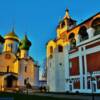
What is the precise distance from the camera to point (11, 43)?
56406mm

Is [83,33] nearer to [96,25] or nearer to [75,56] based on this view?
[96,25]

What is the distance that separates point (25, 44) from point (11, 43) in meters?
3.37

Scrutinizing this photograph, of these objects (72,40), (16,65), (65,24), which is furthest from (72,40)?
(16,65)

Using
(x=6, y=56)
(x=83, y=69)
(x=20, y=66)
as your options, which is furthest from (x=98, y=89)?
(x=6, y=56)

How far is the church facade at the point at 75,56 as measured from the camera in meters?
37.9

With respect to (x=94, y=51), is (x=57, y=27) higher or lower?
higher

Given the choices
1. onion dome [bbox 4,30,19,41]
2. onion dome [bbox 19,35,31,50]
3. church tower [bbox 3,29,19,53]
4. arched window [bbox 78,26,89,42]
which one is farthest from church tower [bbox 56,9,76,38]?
church tower [bbox 3,29,19,53]

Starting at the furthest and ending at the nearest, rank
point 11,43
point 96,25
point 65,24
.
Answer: point 11,43, point 65,24, point 96,25

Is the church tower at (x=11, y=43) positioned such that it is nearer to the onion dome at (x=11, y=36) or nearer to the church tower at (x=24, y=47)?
the onion dome at (x=11, y=36)

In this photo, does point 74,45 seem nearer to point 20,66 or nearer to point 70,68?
point 70,68

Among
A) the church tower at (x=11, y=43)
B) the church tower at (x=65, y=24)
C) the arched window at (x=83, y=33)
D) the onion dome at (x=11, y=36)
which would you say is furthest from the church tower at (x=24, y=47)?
the arched window at (x=83, y=33)

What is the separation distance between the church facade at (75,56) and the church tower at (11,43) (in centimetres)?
859

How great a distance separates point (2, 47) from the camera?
55.1 meters

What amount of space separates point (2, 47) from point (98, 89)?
2661 centimetres
